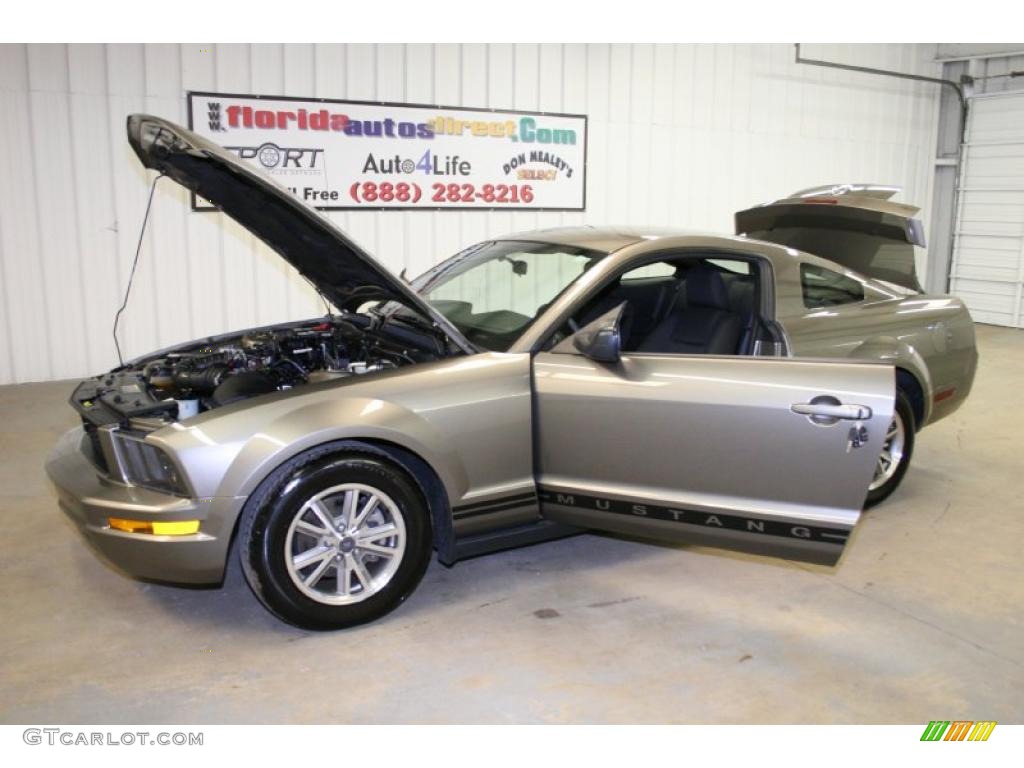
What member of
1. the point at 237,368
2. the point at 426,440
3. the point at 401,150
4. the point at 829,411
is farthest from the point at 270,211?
the point at 401,150

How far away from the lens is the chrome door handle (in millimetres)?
3273

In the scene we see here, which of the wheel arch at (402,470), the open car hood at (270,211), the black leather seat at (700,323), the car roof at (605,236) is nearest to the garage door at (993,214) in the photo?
the black leather seat at (700,323)

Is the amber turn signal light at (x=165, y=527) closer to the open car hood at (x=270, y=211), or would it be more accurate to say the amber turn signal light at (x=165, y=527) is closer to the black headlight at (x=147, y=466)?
the black headlight at (x=147, y=466)

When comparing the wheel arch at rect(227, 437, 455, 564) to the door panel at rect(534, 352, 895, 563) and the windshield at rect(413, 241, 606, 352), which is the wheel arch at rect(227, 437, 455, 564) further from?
the windshield at rect(413, 241, 606, 352)

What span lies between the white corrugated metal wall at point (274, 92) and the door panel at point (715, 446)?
17.9 feet

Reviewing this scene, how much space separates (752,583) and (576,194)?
6664 millimetres

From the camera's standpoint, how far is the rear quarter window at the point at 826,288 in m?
4.82

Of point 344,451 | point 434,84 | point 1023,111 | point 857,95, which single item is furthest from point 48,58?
point 1023,111

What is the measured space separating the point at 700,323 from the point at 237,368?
2164 mm

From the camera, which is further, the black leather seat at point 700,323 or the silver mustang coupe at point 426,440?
the black leather seat at point 700,323

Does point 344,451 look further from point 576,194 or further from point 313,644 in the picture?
point 576,194

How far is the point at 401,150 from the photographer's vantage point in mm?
8664

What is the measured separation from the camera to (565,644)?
3.32m

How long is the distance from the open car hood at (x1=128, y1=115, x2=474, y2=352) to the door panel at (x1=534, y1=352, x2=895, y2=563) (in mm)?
565
